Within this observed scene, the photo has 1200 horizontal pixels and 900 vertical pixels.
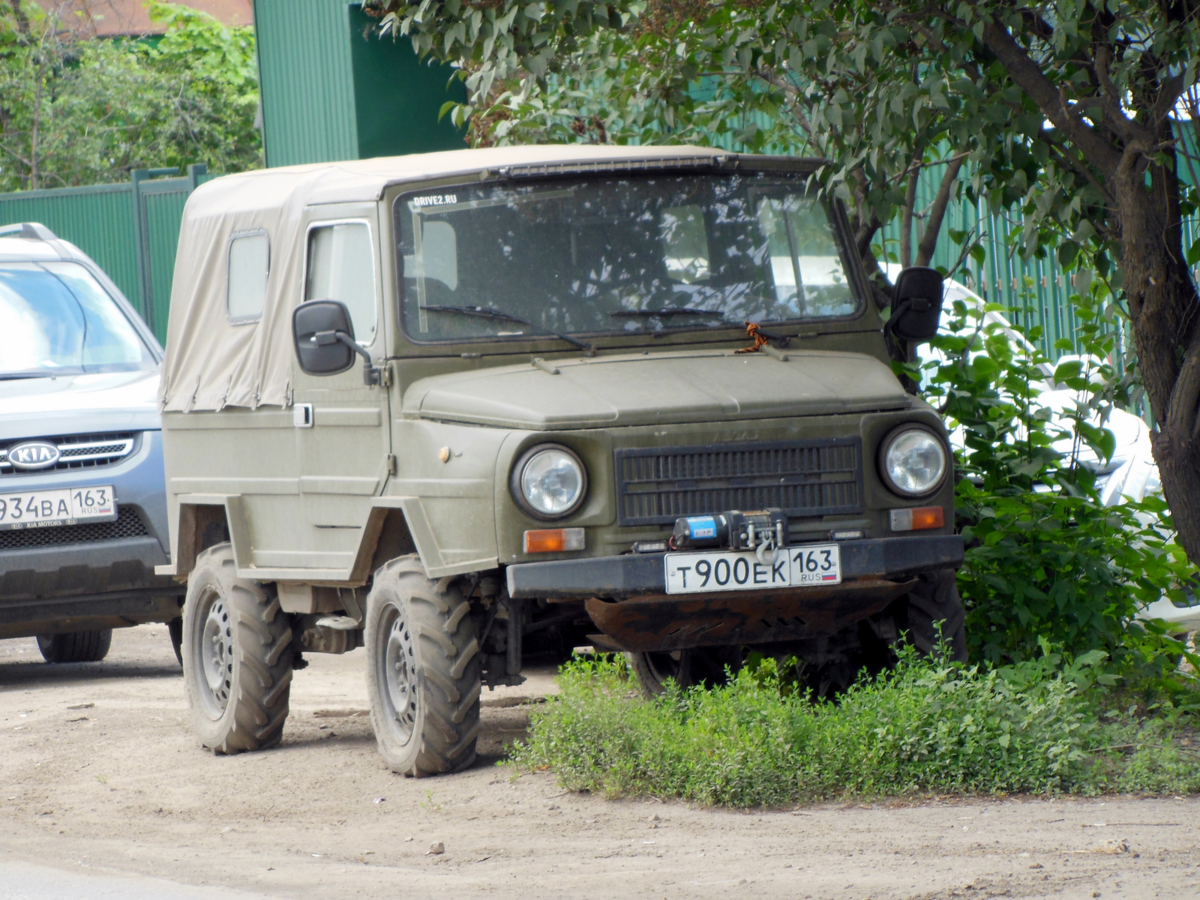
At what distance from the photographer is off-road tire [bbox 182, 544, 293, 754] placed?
7766 mm

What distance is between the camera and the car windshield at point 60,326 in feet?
34.3

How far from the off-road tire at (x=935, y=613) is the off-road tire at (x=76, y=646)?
19.3 feet

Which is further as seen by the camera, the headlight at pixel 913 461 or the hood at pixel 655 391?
the headlight at pixel 913 461

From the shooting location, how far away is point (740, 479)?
6418mm

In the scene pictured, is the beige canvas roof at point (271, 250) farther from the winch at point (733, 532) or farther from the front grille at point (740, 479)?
the winch at point (733, 532)

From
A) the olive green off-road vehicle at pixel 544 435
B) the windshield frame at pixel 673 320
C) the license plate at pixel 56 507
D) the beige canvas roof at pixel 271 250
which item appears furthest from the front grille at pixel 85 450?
the windshield frame at pixel 673 320

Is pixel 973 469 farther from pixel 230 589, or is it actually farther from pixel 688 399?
pixel 230 589

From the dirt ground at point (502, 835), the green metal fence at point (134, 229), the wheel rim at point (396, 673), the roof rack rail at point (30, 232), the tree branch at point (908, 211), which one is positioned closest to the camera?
the dirt ground at point (502, 835)

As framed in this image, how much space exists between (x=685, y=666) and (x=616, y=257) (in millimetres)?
1719

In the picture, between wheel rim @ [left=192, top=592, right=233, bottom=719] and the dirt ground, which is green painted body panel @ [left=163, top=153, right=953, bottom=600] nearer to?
Answer: wheel rim @ [left=192, top=592, right=233, bottom=719]

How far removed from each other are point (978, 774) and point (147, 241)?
13583 millimetres

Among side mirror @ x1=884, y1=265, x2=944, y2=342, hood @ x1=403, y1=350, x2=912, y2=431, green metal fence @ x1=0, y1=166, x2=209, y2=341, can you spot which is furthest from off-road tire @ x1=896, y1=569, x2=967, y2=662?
green metal fence @ x1=0, y1=166, x2=209, y2=341

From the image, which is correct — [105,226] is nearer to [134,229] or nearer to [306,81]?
[134,229]

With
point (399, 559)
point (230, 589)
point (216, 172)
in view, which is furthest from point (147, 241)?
point (399, 559)
